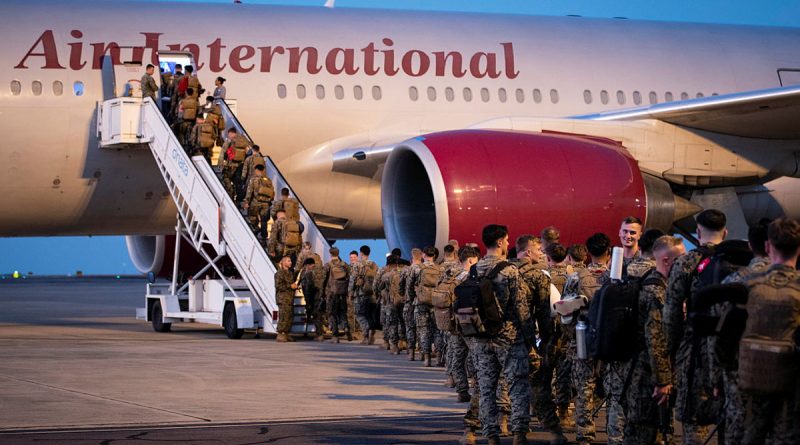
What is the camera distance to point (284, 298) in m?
13.9

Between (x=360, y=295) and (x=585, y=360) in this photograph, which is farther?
(x=360, y=295)

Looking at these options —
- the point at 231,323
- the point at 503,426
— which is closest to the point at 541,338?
the point at 503,426

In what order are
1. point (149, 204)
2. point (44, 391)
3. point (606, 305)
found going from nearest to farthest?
1. point (606, 305)
2. point (44, 391)
3. point (149, 204)

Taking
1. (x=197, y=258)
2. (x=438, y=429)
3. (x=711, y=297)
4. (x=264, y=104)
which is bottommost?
(x=438, y=429)

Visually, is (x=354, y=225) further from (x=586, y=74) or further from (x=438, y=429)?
(x=438, y=429)

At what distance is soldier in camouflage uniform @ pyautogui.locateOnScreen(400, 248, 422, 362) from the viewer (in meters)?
11.9

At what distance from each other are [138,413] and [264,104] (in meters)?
8.29

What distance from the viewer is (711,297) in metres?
4.79

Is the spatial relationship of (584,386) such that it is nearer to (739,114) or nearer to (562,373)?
(562,373)

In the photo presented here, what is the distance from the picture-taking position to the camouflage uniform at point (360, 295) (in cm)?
1416

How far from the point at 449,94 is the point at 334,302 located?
3.86m

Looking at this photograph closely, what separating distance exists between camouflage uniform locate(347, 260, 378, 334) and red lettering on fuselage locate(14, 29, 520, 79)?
10.4 ft

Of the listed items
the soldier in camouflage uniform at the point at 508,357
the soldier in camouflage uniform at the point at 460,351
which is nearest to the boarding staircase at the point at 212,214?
the soldier in camouflage uniform at the point at 460,351

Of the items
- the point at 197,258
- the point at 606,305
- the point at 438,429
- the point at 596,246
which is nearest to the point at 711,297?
the point at 606,305
